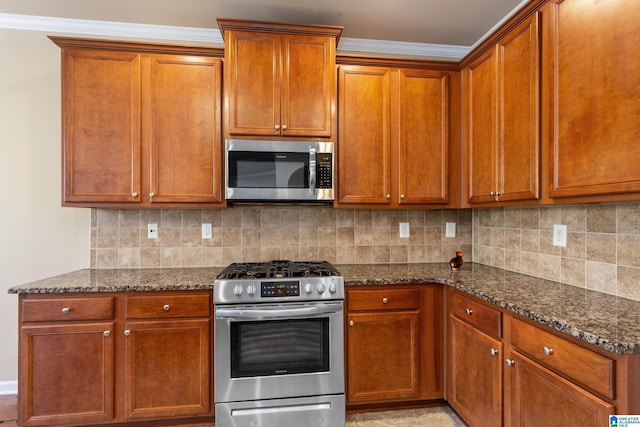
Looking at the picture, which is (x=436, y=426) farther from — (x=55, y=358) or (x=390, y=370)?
(x=55, y=358)

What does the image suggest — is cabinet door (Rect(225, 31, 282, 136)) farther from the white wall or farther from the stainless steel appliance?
the white wall

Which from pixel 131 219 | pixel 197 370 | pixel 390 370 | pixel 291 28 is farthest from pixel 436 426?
pixel 291 28

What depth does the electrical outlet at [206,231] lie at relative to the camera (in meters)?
2.57

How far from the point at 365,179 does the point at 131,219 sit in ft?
5.76

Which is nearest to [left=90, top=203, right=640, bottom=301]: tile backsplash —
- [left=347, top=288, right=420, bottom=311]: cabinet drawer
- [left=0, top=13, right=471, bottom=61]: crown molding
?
[left=347, top=288, right=420, bottom=311]: cabinet drawer

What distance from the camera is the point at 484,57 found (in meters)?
2.19

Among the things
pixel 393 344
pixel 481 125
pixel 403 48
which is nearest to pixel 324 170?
pixel 481 125

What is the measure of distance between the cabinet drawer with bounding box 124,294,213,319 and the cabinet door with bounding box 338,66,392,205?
1.13m

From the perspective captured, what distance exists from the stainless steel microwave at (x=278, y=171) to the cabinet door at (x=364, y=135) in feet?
0.52

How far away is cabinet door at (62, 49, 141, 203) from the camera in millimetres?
2160

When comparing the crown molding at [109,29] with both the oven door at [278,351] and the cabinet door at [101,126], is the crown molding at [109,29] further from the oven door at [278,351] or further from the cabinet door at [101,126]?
the oven door at [278,351]

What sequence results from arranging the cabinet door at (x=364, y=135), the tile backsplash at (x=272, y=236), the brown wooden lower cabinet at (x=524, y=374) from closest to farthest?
the brown wooden lower cabinet at (x=524, y=374) < the cabinet door at (x=364, y=135) < the tile backsplash at (x=272, y=236)

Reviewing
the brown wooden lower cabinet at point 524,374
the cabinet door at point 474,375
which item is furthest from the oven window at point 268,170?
the cabinet door at point 474,375

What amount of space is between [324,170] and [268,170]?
37 centimetres
